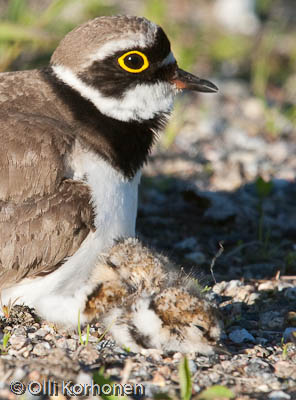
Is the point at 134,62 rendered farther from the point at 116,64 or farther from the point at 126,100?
the point at 126,100

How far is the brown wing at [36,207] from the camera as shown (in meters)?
4.07

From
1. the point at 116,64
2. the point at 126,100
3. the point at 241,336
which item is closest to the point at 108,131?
the point at 126,100

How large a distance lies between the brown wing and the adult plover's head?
0.51 metres

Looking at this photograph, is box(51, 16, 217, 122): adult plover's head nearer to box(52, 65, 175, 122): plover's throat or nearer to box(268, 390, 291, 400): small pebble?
box(52, 65, 175, 122): plover's throat

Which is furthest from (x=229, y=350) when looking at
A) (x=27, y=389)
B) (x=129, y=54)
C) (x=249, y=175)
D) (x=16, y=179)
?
(x=249, y=175)

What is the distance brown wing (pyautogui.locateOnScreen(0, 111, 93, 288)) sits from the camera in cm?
407

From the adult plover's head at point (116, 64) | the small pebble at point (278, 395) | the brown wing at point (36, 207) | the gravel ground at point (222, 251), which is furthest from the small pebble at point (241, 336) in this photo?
the adult plover's head at point (116, 64)

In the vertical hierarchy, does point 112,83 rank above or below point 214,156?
above

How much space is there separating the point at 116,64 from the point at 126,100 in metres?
0.23

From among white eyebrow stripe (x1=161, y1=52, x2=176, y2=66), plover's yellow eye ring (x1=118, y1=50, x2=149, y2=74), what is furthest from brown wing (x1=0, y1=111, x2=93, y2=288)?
white eyebrow stripe (x1=161, y1=52, x2=176, y2=66)

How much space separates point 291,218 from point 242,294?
1.65 m

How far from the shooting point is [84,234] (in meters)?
4.15

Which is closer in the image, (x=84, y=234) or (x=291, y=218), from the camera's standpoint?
(x=84, y=234)

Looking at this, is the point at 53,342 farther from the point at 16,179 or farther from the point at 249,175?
the point at 249,175
